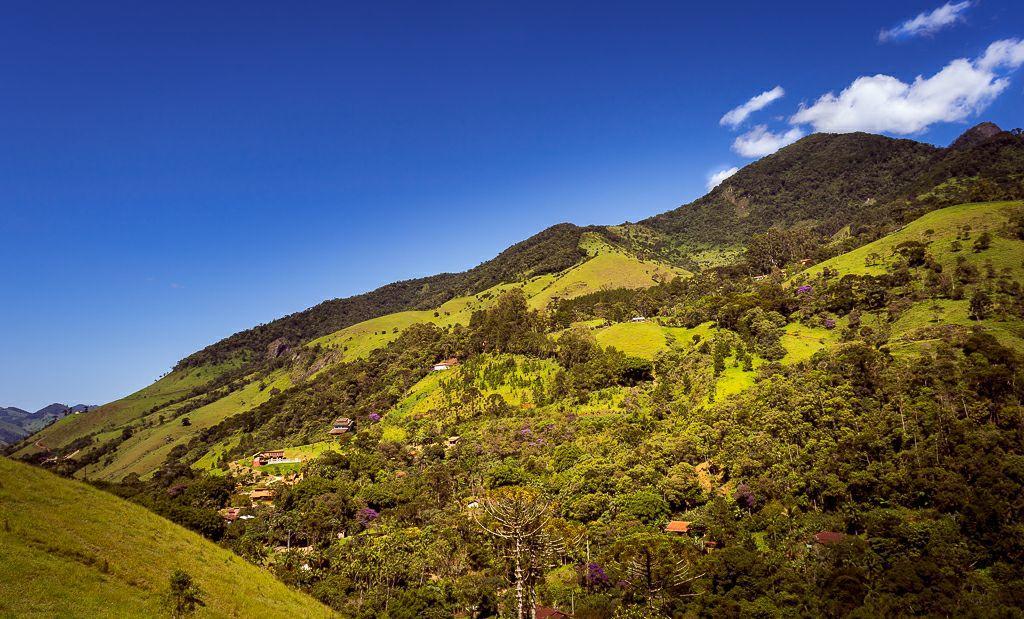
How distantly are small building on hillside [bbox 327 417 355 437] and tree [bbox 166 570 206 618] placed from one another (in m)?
72.8

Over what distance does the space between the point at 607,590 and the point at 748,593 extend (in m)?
9.04

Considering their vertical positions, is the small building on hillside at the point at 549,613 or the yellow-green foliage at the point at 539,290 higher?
the yellow-green foliage at the point at 539,290

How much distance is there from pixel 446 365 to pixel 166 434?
286 ft

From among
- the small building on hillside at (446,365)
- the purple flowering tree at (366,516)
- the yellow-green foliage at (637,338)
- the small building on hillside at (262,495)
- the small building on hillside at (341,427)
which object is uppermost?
the small building on hillside at (446,365)

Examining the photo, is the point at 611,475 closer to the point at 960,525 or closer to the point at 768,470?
the point at 768,470

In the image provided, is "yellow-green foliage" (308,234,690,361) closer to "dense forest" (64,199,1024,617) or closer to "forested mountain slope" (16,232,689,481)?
"forested mountain slope" (16,232,689,481)

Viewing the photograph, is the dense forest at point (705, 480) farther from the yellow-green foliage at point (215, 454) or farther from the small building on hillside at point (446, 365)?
the small building on hillside at point (446, 365)

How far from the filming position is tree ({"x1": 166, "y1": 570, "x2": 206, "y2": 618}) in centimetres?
1294

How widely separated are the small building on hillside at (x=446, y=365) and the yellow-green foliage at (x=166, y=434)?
63708 millimetres

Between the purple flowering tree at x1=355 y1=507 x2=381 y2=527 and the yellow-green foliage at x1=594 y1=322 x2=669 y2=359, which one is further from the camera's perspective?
the yellow-green foliage at x1=594 y1=322 x2=669 y2=359

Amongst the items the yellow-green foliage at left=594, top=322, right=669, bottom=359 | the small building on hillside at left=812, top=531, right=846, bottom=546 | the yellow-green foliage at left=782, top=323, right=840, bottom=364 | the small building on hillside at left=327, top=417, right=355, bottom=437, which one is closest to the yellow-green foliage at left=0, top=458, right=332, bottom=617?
the small building on hillside at left=812, top=531, right=846, bottom=546

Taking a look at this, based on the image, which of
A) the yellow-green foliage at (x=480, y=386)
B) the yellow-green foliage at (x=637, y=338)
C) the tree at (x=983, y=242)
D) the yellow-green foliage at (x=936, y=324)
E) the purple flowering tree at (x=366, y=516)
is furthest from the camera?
the yellow-green foliage at (x=480, y=386)

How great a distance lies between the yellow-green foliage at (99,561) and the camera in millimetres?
10969

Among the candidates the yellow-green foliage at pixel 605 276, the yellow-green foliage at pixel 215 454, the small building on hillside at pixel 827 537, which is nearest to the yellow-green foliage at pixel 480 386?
the yellow-green foliage at pixel 215 454
